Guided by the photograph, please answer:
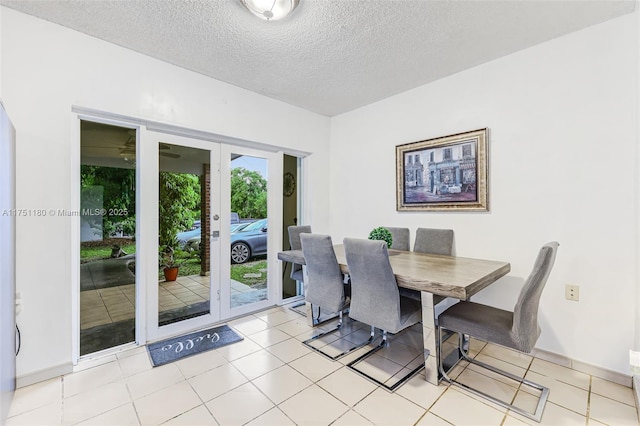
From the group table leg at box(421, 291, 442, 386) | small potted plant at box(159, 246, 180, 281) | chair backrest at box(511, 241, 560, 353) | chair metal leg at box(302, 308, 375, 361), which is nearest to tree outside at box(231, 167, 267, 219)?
small potted plant at box(159, 246, 180, 281)

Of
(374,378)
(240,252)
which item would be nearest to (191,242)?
(240,252)

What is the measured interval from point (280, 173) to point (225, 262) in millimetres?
1323

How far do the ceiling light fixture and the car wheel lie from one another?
2288mm

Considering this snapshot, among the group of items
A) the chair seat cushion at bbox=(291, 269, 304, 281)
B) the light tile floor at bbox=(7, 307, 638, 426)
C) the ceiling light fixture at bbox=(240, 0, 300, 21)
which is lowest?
the light tile floor at bbox=(7, 307, 638, 426)

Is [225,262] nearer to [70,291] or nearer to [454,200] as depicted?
[70,291]

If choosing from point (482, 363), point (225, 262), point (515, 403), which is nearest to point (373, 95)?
point (225, 262)

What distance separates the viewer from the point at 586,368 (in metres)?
2.10

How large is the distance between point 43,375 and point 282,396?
1.76 meters

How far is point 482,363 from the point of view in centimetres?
221

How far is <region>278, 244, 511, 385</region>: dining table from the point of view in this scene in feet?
5.55

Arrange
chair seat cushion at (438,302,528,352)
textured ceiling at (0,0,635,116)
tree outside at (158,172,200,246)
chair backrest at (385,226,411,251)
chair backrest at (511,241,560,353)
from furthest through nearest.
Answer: chair backrest at (385,226,411,251) < tree outside at (158,172,200,246) < textured ceiling at (0,0,635,116) < chair seat cushion at (438,302,528,352) < chair backrest at (511,241,560,353)

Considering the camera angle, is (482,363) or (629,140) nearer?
(629,140)

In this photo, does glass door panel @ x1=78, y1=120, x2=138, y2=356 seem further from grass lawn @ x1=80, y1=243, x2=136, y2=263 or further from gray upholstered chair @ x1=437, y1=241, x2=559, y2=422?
gray upholstered chair @ x1=437, y1=241, x2=559, y2=422

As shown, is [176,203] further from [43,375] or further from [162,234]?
[43,375]
